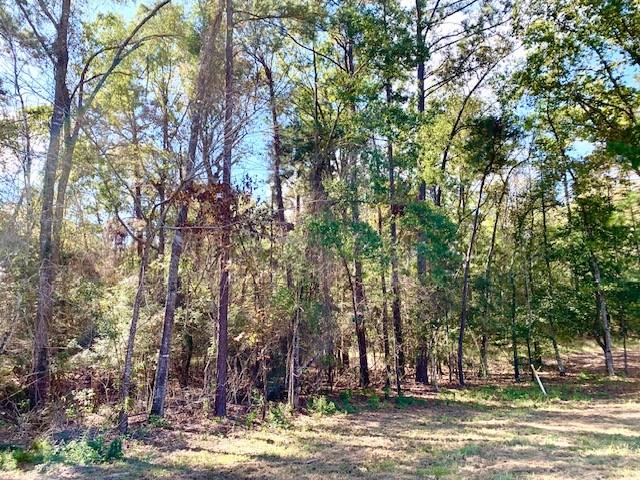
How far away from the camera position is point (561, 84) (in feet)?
36.1

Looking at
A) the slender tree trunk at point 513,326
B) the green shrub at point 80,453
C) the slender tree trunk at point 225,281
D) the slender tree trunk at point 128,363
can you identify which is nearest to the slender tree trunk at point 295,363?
the slender tree trunk at point 225,281

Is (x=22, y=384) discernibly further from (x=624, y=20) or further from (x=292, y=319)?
(x=624, y=20)

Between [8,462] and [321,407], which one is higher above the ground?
[8,462]

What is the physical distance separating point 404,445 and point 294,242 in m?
4.25

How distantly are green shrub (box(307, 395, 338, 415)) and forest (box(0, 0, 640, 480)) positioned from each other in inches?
9.0

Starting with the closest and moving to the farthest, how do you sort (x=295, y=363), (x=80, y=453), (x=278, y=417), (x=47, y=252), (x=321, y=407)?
(x=80, y=453), (x=47, y=252), (x=278, y=417), (x=295, y=363), (x=321, y=407)

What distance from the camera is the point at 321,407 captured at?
9.21m

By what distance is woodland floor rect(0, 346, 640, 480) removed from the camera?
5062 millimetres

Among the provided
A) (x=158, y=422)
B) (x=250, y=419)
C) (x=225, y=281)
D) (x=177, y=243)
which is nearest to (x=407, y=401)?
(x=250, y=419)

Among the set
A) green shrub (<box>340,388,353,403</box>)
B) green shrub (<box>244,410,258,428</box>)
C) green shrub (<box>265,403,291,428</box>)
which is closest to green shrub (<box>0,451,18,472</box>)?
green shrub (<box>244,410,258,428</box>)

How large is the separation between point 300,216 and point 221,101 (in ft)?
10.3

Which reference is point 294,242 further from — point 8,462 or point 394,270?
point 8,462

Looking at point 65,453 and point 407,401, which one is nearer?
point 65,453

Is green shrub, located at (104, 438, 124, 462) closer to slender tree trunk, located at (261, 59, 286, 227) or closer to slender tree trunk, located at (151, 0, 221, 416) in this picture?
slender tree trunk, located at (151, 0, 221, 416)
